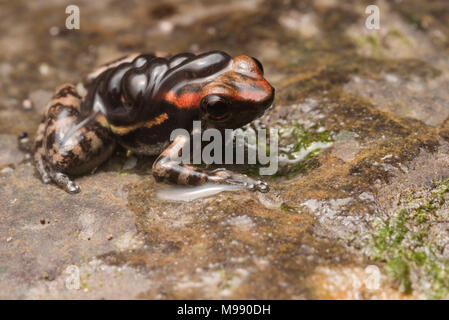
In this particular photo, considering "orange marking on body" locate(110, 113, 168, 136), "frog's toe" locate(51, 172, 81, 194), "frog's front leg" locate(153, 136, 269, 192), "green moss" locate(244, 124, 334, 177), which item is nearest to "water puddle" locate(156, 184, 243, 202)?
"frog's front leg" locate(153, 136, 269, 192)

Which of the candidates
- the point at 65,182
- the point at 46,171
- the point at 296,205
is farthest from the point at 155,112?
the point at 296,205

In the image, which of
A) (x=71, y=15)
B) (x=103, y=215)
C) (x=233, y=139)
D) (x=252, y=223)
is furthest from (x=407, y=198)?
(x=71, y=15)

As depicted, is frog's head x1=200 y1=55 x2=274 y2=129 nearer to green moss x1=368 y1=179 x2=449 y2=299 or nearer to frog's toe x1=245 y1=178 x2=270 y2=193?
frog's toe x1=245 y1=178 x2=270 y2=193

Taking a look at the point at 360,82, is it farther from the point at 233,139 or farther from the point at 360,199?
the point at 360,199

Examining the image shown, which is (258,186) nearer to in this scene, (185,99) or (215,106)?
(215,106)

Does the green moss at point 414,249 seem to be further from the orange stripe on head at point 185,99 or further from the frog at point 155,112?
the orange stripe on head at point 185,99
